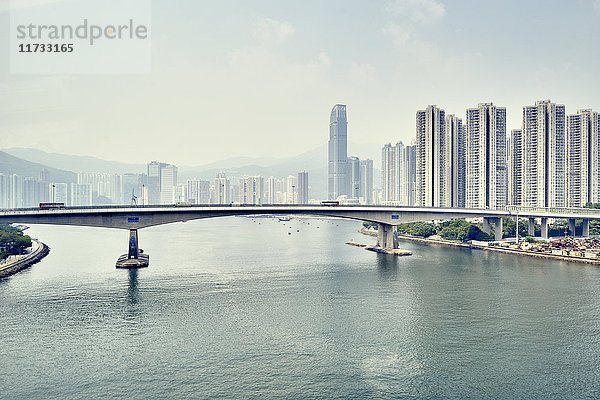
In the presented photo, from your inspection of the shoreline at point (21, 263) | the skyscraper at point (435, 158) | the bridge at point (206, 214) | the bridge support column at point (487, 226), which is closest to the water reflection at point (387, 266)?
the bridge at point (206, 214)

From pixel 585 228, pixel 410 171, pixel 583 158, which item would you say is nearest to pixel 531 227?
pixel 585 228

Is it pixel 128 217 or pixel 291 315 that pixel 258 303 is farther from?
pixel 128 217

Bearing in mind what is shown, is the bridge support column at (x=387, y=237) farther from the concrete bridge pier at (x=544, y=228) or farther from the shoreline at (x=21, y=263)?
the shoreline at (x=21, y=263)

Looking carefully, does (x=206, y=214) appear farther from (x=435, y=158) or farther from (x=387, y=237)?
(x=435, y=158)

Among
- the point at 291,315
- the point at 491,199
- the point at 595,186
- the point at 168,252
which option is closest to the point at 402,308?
the point at 291,315

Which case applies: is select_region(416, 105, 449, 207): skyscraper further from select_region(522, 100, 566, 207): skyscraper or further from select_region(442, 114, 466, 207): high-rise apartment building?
select_region(522, 100, 566, 207): skyscraper

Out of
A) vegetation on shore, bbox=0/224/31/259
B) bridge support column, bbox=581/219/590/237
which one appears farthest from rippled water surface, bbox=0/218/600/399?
bridge support column, bbox=581/219/590/237
